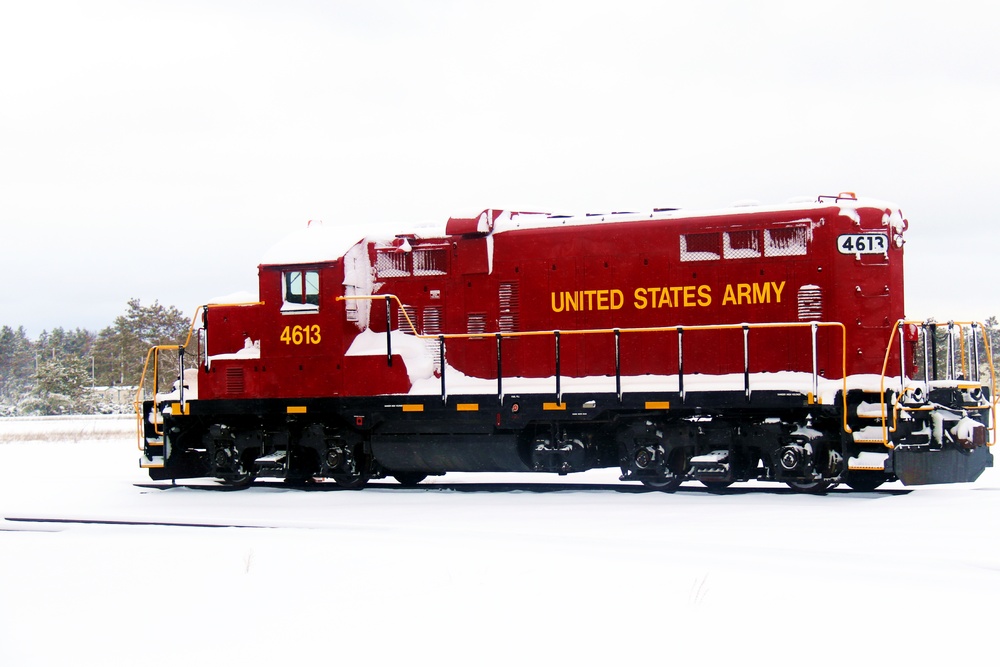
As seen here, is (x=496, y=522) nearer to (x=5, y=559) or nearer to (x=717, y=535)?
(x=717, y=535)

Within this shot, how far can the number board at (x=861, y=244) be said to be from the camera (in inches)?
500

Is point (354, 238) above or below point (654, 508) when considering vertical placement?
above

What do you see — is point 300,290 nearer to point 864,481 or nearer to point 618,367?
point 618,367

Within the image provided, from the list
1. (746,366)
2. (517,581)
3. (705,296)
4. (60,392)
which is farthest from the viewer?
(60,392)

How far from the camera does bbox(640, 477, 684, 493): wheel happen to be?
42.4 ft

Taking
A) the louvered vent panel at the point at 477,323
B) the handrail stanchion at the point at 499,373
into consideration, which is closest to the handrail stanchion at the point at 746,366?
the handrail stanchion at the point at 499,373

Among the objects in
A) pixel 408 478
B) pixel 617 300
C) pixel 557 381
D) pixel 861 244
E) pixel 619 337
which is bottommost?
pixel 408 478

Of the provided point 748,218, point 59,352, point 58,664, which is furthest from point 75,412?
point 58,664

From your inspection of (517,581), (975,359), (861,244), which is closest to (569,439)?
(861,244)

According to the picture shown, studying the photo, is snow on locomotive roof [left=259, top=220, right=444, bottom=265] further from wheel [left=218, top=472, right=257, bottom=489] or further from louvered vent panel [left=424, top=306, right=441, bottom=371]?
wheel [left=218, top=472, right=257, bottom=489]

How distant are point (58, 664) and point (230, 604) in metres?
1.35

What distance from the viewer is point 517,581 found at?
7.48m

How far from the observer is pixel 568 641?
5.99m

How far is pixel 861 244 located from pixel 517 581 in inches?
285
